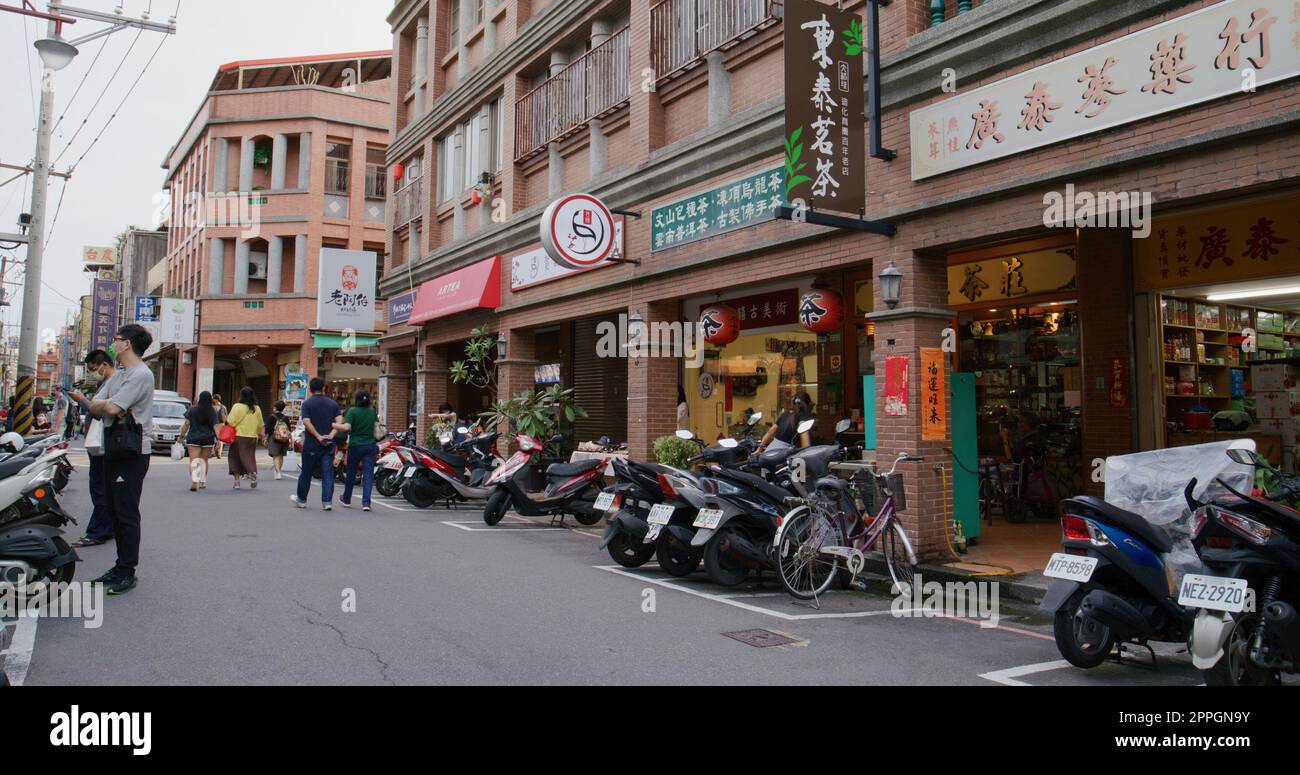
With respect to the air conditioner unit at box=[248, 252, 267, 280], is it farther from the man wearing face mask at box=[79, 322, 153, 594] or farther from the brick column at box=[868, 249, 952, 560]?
the brick column at box=[868, 249, 952, 560]

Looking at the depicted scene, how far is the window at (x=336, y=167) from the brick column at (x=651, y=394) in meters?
24.6

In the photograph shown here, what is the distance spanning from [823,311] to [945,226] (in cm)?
273

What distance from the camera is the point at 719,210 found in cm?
1139

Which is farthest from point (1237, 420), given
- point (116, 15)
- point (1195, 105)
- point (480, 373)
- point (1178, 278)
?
point (116, 15)

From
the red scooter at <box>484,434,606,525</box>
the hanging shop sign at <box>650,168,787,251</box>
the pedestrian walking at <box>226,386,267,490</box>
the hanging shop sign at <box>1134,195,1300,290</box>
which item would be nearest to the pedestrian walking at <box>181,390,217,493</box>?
the pedestrian walking at <box>226,386,267,490</box>

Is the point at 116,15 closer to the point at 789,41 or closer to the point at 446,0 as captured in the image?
the point at 446,0

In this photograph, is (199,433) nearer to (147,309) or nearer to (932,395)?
(932,395)

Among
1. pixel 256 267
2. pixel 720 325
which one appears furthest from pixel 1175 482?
pixel 256 267

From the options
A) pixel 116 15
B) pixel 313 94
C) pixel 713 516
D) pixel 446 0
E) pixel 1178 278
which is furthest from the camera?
pixel 313 94

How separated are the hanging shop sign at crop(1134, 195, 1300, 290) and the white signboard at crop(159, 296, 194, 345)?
3331 cm

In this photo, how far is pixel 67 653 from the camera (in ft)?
16.2

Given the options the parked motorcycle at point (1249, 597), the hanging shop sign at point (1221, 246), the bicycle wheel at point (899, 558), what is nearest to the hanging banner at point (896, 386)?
the bicycle wheel at point (899, 558)

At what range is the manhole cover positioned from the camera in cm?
564

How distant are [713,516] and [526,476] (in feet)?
16.3
